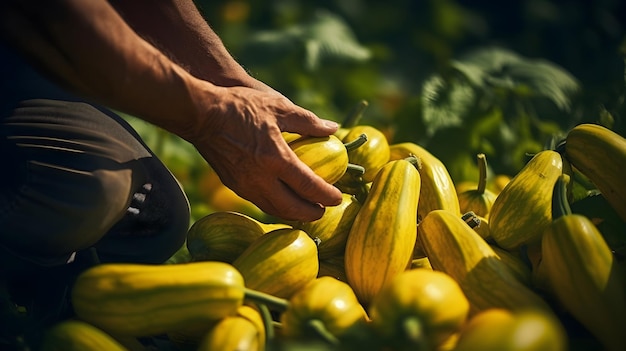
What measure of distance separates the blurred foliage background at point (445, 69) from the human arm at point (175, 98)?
3.11ft

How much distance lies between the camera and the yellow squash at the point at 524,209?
2.03 m

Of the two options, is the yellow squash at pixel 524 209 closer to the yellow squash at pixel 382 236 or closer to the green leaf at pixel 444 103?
the yellow squash at pixel 382 236

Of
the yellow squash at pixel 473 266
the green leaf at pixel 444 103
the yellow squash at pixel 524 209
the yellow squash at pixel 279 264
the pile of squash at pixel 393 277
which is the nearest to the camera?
the pile of squash at pixel 393 277

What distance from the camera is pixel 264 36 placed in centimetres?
397

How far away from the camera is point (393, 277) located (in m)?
1.88

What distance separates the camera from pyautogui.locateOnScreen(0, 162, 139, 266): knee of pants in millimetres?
1883

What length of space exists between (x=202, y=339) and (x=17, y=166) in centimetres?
72

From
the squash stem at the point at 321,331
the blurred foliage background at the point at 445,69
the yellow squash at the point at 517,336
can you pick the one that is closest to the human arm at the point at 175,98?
the squash stem at the point at 321,331

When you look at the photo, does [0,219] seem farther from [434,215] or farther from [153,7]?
[434,215]

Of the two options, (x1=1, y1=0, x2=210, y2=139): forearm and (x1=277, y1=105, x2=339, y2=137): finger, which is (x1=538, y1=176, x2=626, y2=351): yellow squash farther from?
(x1=1, y1=0, x2=210, y2=139): forearm

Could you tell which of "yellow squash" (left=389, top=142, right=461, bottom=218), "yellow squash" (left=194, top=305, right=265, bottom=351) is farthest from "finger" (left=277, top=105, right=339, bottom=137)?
"yellow squash" (left=194, top=305, right=265, bottom=351)

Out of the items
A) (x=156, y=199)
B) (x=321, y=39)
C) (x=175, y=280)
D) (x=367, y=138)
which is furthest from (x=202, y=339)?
(x=321, y=39)

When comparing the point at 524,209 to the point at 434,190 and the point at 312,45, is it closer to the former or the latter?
the point at 434,190

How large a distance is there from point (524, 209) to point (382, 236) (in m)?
0.44
